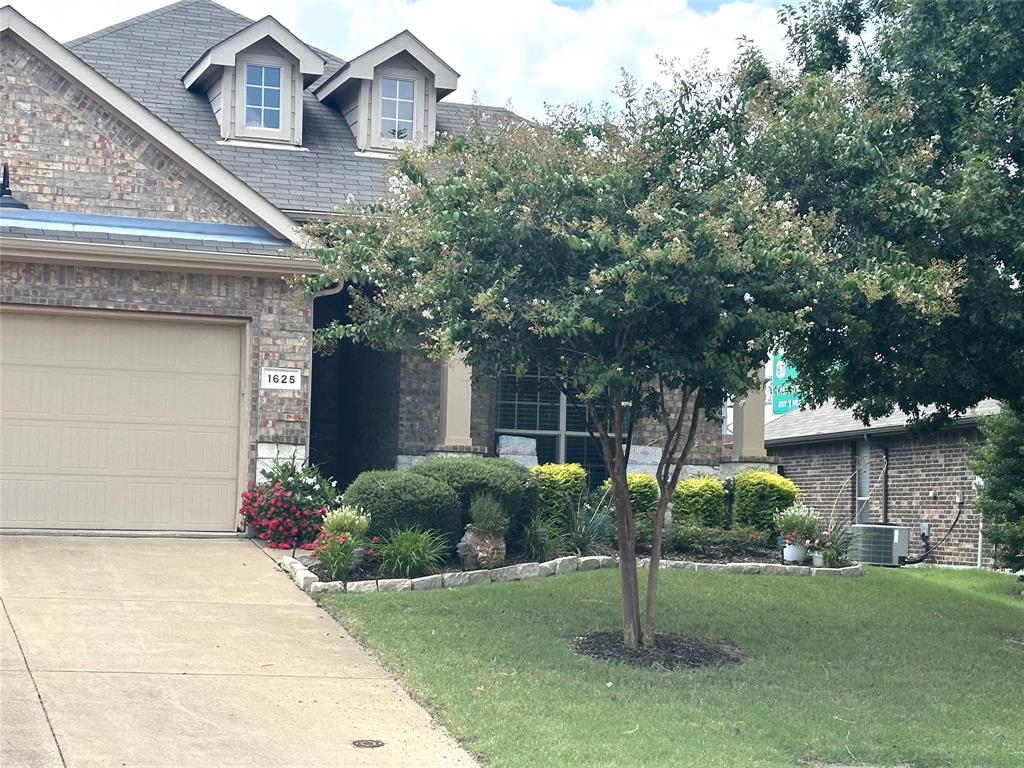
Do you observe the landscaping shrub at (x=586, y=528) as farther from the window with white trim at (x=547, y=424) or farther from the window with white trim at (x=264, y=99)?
the window with white trim at (x=264, y=99)

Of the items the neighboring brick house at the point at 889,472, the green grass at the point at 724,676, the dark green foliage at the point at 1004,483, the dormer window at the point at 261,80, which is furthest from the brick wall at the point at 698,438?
the dormer window at the point at 261,80

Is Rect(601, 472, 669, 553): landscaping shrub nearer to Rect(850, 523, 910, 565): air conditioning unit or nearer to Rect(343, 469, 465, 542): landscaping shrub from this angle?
Rect(343, 469, 465, 542): landscaping shrub

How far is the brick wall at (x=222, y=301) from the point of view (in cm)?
1427

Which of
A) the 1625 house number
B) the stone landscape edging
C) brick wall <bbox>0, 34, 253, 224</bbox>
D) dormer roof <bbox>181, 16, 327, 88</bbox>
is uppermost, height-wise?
dormer roof <bbox>181, 16, 327, 88</bbox>

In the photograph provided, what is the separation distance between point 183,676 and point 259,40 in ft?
37.1

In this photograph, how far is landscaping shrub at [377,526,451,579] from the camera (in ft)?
40.8

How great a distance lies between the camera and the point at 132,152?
14883 millimetres

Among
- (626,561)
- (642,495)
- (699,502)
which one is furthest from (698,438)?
(626,561)

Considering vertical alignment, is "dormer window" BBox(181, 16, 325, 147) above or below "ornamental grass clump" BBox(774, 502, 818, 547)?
A: above

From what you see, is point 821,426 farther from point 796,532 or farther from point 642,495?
point 642,495

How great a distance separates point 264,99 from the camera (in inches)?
714

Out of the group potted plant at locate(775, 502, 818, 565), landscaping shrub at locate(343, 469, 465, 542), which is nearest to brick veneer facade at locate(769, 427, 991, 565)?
potted plant at locate(775, 502, 818, 565)

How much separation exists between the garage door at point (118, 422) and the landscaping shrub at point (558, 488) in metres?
3.57

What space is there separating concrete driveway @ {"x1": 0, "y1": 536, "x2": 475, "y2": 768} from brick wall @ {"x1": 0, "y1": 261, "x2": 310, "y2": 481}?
2701 millimetres
